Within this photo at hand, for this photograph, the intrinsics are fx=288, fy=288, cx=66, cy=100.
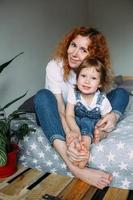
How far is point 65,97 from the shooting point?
167 centimetres

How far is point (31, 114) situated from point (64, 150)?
0.57 m

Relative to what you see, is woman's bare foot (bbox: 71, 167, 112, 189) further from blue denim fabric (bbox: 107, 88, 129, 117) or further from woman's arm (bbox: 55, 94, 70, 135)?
blue denim fabric (bbox: 107, 88, 129, 117)

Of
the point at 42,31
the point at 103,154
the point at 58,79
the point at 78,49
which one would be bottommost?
the point at 103,154

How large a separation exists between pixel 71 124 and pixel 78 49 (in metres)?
0.41

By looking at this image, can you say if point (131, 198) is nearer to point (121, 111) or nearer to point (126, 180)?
point (126, 180)

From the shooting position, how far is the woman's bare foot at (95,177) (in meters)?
1.29

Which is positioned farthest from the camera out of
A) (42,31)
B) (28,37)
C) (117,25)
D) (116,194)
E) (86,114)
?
(117,25)

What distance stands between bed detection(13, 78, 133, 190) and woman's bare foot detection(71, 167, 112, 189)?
31mm

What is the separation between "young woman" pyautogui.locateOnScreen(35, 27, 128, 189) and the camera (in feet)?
4.33

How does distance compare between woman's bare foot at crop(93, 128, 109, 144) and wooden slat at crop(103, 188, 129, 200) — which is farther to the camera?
woman's bare foot at crop(93, 128, 109, 144)

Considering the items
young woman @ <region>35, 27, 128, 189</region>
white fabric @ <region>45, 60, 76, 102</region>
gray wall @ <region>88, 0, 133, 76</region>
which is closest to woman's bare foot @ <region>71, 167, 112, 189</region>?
young woman @ <region>35, 27, 128, 189</region>

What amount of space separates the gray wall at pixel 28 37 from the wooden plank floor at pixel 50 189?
69cm

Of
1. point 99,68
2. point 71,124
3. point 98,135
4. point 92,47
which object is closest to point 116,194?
point 98,135

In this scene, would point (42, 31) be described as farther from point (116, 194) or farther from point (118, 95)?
point (116, 194)
